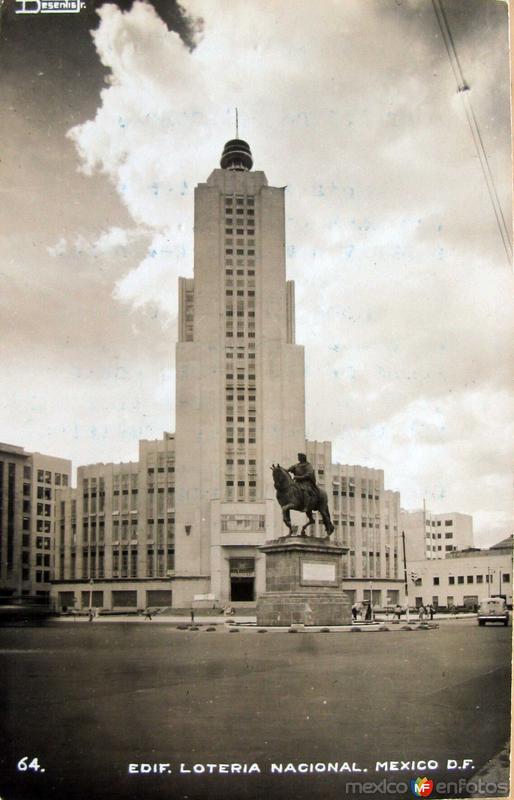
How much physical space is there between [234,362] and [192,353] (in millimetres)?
3174

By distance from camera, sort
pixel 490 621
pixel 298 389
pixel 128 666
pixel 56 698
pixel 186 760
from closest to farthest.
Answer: pixel 186 760
pixel 56 698
pixel 128 666
pixel 490 621
pixel 298 389

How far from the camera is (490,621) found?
3098 cm

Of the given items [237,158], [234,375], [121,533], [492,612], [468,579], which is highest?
[237,158]

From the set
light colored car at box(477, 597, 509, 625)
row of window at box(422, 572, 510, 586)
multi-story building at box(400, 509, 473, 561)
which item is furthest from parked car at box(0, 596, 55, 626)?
multi-story building at box(400, 509, 473, 561)

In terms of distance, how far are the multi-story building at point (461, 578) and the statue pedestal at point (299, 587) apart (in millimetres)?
37824

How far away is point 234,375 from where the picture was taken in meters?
59.7

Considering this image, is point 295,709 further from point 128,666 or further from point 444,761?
point 128,666

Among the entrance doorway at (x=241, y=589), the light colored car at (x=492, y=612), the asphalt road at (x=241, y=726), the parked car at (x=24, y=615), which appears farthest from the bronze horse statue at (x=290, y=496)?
the entrance doorway at (x=241, y=589)

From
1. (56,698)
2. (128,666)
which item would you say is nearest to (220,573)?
(128,666)

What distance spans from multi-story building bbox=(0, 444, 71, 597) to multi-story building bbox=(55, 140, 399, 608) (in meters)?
3.63

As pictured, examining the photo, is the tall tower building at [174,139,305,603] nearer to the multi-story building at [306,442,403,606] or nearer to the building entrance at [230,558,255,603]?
the building entrance at [230,558,255,603]
